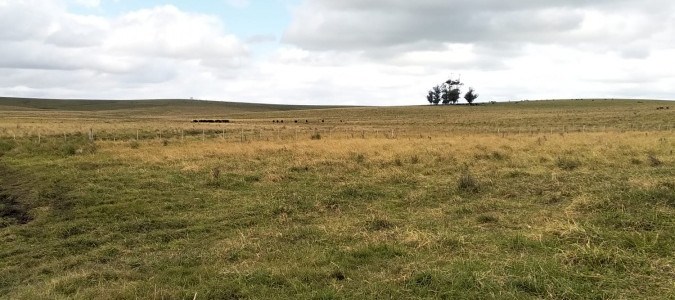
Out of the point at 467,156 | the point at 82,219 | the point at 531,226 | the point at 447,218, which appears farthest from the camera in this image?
the point at 467,156

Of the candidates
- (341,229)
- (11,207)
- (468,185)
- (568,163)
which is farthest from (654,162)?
(11,207)

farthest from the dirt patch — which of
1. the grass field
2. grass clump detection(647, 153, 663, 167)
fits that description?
grass clump detection(647, 153, 663, 167)

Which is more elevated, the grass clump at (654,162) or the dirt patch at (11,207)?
the grass clump at (654,162)

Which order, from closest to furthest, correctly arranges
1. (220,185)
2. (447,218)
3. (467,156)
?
(447,218)
(220,185)
(467,156)

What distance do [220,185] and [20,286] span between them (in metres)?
8.07

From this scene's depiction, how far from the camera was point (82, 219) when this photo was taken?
11078 mm

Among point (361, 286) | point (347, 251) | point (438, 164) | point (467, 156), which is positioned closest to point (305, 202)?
point (347, 251)

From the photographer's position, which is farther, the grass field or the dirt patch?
the dirt patch

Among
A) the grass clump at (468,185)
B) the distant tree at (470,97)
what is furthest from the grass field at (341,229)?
the distant tree at (470,97)

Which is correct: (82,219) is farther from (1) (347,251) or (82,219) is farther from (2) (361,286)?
(2) (361,286)

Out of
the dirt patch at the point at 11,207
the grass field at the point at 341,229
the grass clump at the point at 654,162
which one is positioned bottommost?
the dirt patch at the point at 11,207

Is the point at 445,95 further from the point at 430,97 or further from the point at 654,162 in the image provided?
the point at 654,162

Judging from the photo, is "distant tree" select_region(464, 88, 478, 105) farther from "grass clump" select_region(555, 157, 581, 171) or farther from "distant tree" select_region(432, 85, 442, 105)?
"grass clump" select_region(555, 157, 581, 171)

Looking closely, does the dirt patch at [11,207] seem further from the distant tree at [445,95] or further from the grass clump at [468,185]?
the distant tree at [445,95]
